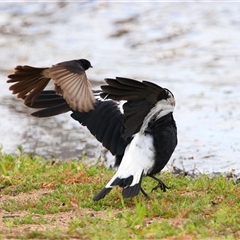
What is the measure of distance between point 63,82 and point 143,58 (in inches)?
315

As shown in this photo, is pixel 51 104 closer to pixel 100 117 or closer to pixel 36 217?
pixel 100 117

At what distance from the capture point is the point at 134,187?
22.7 feet

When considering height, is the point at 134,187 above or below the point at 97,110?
below

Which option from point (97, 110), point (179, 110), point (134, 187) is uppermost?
point (97, 110)

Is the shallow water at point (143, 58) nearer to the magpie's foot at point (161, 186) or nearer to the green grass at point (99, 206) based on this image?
the green grass at point (99, 206)

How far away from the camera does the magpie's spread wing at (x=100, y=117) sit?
7426mm

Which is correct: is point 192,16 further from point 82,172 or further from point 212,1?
point 82,172

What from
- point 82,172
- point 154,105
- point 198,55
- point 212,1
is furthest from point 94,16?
point 154,105

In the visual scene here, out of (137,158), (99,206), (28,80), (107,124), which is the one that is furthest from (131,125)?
(28,80)

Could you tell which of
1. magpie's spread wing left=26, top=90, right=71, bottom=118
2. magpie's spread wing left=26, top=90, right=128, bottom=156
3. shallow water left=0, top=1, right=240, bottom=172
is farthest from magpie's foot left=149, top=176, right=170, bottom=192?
shallow water left=0, top=1, right=240, bottom=172

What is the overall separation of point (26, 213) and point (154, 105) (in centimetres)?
144

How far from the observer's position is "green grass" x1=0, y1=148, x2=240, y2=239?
19.7 ft

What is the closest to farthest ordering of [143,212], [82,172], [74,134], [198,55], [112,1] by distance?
[143,212], [82,172], [74,134], [198,55], [112,1]

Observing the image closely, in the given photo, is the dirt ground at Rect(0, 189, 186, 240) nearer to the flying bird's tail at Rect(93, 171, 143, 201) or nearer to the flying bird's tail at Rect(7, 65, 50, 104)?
the flying bird's tail at Rect(93, 171, 143, 201)
